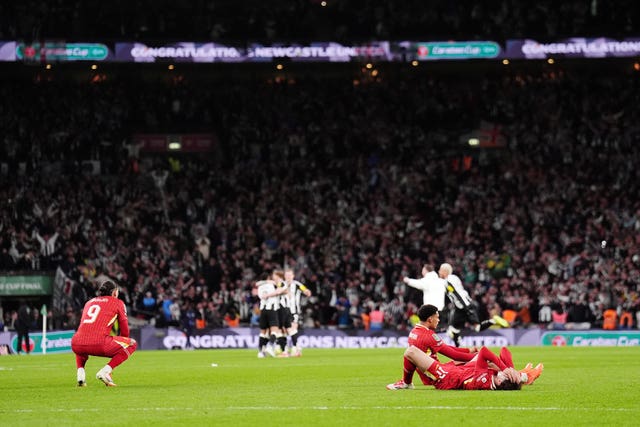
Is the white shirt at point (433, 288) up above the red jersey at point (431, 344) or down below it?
above

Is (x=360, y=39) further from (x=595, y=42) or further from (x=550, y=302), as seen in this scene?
(x=550, y=302)

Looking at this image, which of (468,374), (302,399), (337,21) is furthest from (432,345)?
(337,21)

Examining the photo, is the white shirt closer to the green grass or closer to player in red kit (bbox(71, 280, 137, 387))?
the green grass

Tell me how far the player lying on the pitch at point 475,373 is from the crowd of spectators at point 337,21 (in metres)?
35.8

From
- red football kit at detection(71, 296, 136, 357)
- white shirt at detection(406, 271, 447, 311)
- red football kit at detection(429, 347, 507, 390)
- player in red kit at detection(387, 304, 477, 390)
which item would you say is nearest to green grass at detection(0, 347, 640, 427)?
red football kit at detection(429, 347, 507, 390)

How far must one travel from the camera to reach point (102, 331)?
18.5 m

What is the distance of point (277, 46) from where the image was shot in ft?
169

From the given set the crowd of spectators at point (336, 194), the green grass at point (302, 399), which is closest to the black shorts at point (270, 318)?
the green grass at point (302, 399)

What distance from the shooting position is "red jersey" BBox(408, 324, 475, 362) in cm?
1705

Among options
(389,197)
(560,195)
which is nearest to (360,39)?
(389,197)

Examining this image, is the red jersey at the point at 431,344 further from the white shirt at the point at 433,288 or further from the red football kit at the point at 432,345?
the white shirt at the point at 433,288

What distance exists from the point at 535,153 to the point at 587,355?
21.7 m

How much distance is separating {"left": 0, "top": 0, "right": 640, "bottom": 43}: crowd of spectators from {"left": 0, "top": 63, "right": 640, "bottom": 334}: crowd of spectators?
3512 mm

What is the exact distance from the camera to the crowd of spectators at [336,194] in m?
45.2
